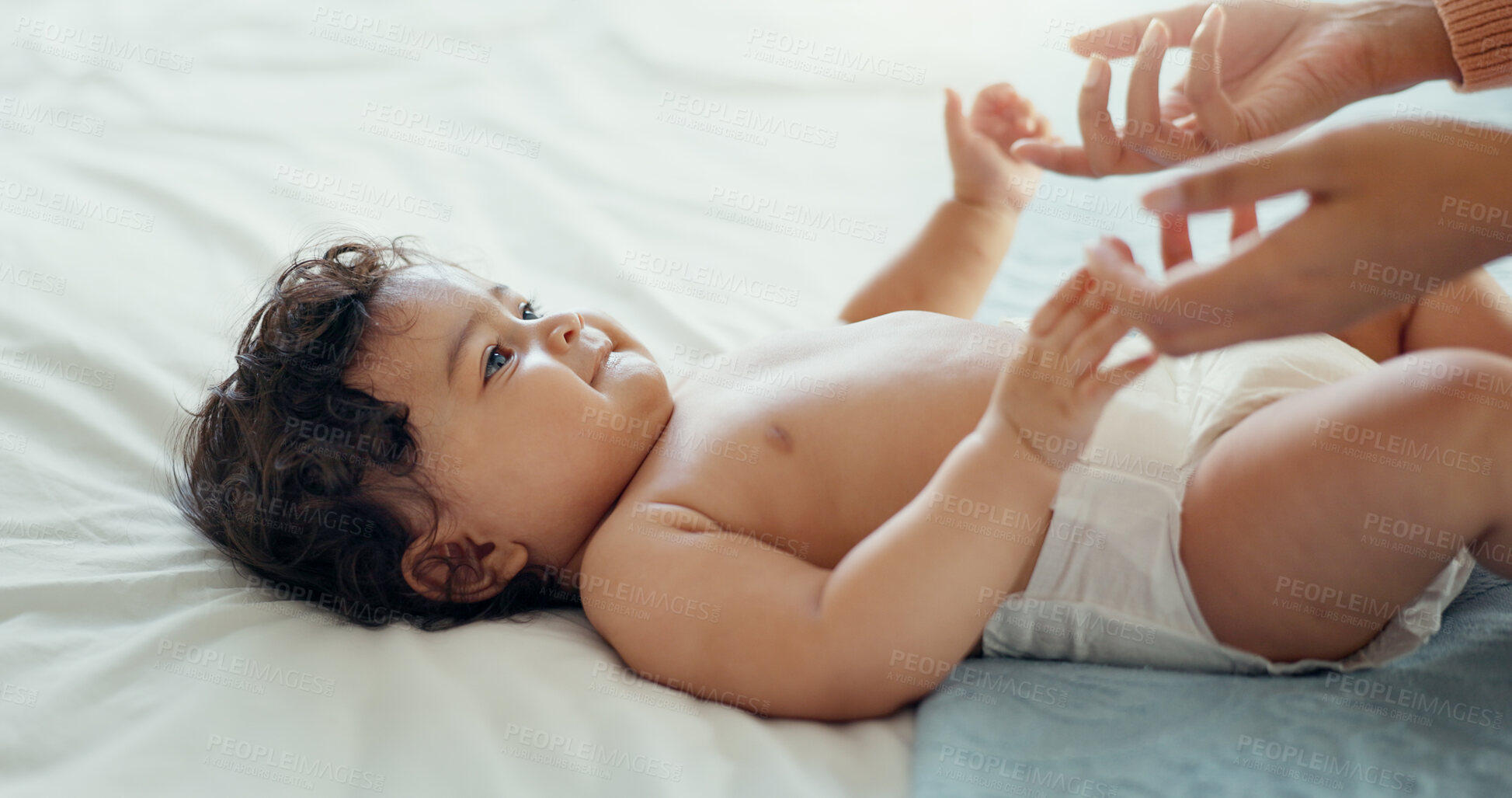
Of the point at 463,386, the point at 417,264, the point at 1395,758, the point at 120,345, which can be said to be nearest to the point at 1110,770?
the point at 1395,758

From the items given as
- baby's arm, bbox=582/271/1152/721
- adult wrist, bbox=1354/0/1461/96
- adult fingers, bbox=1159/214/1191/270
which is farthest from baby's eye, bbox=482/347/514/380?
adult wrist, bbox=1354/0/1461/96

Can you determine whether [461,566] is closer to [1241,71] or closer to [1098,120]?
[1098,120]

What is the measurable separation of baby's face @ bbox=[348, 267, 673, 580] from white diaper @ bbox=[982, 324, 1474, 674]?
0.41 meters

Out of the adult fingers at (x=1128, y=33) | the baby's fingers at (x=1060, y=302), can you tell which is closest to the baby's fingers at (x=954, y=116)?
the adult fingers at (x=1128, y=33)

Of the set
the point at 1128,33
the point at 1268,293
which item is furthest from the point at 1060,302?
the point at 1128,33

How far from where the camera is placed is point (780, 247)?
5.24ft

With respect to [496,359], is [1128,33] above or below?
above

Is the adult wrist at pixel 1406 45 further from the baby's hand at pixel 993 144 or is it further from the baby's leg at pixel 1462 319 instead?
the baby's hand at pixel 993 144

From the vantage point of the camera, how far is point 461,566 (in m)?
1.02

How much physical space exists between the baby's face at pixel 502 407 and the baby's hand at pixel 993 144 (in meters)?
0.51

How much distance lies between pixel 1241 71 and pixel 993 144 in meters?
0.30

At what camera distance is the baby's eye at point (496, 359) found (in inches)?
40.6

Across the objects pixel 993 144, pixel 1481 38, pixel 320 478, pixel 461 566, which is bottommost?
pixel 461 566

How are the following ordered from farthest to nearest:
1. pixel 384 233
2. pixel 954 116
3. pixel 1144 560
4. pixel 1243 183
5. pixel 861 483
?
pixel 384 233 < pixel 954 116 < pixel 861 483 < pixel 1144 560 < pixel 1243 183
